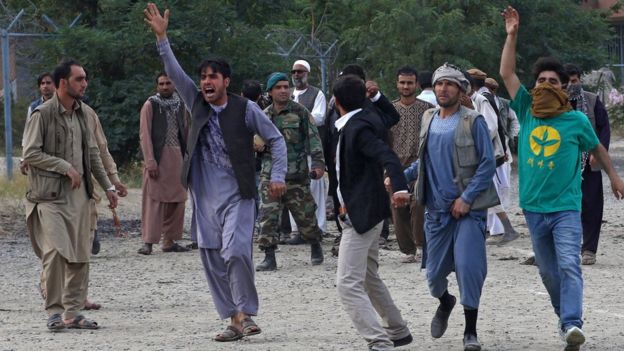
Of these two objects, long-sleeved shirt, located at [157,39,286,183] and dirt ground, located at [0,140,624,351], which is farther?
long-sleeved shirt, located at [157,39,286,183]

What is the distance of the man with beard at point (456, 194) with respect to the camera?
771 cm

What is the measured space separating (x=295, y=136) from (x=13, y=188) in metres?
6.43

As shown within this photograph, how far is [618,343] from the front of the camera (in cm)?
794

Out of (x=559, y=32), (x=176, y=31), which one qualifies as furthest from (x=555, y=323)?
(x=559, y=32)

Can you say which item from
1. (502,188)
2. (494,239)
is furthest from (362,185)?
(502,188)

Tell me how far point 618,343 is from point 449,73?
1.93m

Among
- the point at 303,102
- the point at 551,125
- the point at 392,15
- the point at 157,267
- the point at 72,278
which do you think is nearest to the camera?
the point at 551,125

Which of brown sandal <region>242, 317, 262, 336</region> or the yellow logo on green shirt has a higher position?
the yellow logo on green shirt

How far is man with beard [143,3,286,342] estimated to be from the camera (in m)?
8.28

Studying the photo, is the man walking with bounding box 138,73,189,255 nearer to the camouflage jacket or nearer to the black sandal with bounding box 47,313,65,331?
the camouflage jacket

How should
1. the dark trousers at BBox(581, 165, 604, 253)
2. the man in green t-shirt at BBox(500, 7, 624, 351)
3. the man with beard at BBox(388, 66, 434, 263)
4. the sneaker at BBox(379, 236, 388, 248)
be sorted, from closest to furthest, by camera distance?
the man in green t-shirt at BBox(500, 7, 624, 351) < the dark trousers at BBox(581, 165, 604, 253) < the man with beard at BBox(388, 66, 434, 263) < the sneaker at BBox(379, 236, 388, 248)

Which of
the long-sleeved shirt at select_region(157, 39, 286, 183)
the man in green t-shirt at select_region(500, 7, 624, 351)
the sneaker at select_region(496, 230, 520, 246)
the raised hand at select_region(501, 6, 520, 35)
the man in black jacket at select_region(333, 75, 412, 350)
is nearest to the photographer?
the man in black jacket at select_region(333, 75, 412, 350)

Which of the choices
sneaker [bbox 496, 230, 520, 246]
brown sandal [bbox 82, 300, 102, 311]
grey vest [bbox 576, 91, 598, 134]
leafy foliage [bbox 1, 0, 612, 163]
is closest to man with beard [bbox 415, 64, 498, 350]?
brown sandal [bbox 82, 300, 102, 311]

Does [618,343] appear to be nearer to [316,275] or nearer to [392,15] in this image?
[316,275]
